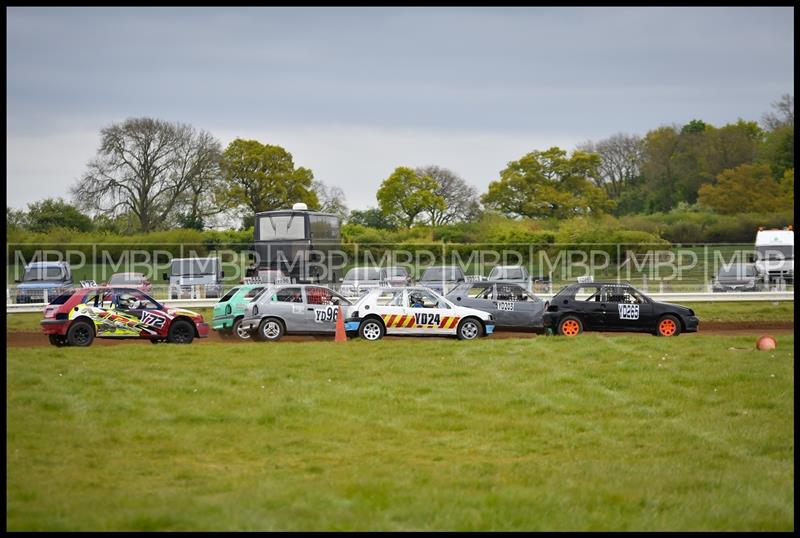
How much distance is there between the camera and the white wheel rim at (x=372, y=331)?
2342 centimetres

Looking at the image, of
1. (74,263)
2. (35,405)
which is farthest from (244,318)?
(74,263)

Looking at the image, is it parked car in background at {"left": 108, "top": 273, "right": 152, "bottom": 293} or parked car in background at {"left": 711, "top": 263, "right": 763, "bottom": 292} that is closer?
parked car in background at {"left": 711, "top": 263, "right": 763, "bottom": 292}

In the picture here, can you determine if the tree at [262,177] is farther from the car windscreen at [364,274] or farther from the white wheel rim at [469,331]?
the white wheel rim at [469,331]

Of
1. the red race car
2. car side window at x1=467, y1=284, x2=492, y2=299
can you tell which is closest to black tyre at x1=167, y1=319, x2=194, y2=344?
the red race car

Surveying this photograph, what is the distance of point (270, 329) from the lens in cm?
2372

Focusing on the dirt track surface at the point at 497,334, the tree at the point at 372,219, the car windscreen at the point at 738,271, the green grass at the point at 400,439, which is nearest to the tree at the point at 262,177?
the tree at the point at 372,219

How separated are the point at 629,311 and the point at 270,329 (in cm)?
815

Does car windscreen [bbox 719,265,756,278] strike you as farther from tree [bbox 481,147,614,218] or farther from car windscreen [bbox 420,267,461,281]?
tree [bbox 481,147,614,218]

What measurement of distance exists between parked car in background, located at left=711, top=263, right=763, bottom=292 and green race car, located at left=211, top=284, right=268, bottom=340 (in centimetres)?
2034

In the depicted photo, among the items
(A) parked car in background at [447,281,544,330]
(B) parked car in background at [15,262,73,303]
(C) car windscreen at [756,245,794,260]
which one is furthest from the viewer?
(C) car windscreen at [756,245,794,260]

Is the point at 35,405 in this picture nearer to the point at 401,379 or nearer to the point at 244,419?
the point at 244,419

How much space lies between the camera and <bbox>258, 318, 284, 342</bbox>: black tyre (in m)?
23.7

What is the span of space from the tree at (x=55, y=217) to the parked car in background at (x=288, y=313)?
1571 inches

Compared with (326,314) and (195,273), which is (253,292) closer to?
(326,314)
